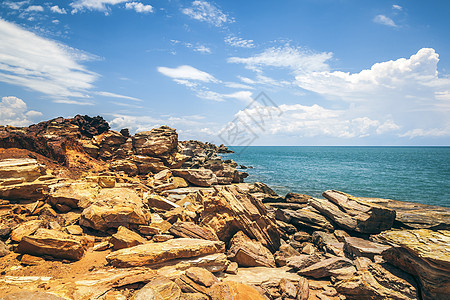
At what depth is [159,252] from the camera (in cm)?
682

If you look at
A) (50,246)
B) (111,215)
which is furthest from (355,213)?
(50,246)

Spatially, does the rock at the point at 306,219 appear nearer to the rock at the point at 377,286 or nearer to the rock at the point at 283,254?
the rock at the point at 283,254

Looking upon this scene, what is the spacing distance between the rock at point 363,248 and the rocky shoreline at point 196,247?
0.20 ft

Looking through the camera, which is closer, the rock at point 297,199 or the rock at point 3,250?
the rock at point 3,250

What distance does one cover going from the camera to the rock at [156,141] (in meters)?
22.4

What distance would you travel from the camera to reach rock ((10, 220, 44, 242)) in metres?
7.21

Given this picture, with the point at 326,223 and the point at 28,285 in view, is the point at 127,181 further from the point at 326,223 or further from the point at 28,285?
the point at 326,223

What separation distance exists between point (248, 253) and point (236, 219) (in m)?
1.75

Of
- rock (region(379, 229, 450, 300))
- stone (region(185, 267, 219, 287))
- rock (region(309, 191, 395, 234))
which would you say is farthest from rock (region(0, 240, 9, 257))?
rock (region(309, 191, 395, 234))


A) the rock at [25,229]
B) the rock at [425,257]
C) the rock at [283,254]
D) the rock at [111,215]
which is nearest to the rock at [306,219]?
the rock at [283,254]

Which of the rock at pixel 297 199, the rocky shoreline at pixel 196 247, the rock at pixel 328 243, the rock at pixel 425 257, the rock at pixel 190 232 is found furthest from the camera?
the rock at pixel 297 199

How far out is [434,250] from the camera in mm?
6469

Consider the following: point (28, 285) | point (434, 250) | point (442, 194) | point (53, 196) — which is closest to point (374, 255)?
point (434, 250)

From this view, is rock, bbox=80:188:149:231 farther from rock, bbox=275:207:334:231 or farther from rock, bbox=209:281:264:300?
rock, bbox=275:207:334:231
